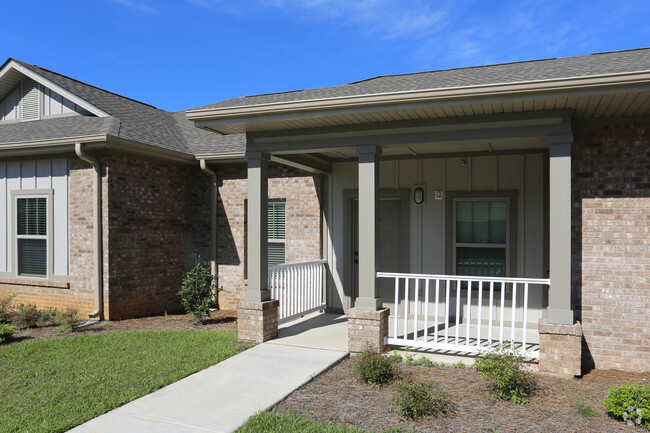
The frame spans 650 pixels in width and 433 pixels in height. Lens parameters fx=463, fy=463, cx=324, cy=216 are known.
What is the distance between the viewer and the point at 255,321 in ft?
21.5

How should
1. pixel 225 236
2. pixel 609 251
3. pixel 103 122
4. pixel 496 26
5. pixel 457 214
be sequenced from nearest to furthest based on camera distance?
pixel 609 251 < pixel 457 214 < pixel 103 122 < pixel 225 236 < pixel 496 26

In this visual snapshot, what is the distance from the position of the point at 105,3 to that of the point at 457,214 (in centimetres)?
881

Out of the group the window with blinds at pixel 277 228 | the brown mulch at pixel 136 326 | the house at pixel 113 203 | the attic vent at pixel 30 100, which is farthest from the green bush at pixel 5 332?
the attic vent at pixel 30 100

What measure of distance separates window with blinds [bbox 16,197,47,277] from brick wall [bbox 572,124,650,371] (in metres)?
9.03

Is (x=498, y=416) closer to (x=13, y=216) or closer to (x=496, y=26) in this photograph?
(x=13, y=216)

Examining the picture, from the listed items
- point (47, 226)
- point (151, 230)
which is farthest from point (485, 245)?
point (47, 226)

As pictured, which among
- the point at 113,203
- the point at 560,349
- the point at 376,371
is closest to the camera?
the point at 376,371

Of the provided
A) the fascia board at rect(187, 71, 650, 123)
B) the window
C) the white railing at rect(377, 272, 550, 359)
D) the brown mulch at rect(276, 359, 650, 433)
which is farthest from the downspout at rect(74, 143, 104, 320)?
the window

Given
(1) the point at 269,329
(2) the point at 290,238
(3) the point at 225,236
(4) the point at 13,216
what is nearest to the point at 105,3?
Result: (4) the point at 13,216

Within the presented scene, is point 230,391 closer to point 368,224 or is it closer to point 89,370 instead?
point 89,370

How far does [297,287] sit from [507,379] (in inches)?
154

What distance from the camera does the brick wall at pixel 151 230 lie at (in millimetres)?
8250

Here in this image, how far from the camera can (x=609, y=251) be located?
5.52m

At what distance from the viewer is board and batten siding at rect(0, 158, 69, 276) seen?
860 centimetres
